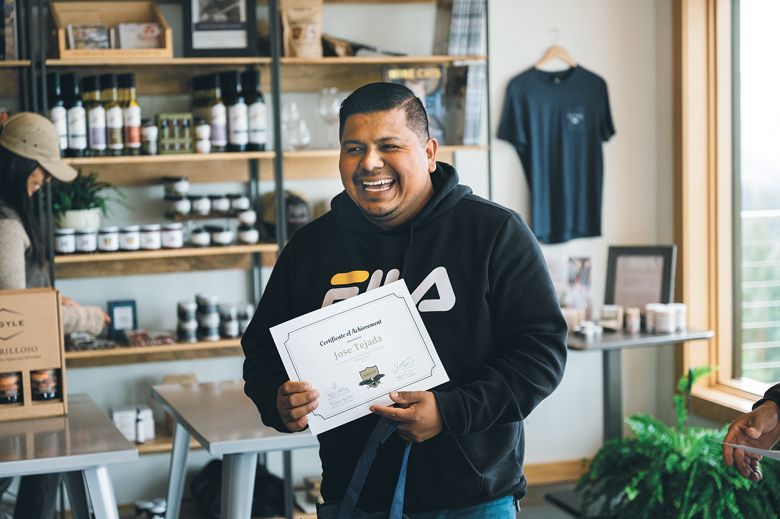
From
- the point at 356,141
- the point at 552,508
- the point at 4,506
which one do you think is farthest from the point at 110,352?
the point at 356,141

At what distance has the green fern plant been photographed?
3604 mm

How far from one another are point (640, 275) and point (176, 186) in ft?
6.49

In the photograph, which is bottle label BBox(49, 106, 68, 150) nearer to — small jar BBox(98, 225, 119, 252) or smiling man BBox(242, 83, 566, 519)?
small jar BBox(98, 225, 119, 252)

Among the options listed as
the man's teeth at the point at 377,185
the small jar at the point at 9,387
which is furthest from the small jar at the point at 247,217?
the man's teeth at the point at 377,185

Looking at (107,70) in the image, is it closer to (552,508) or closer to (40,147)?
(40,147)

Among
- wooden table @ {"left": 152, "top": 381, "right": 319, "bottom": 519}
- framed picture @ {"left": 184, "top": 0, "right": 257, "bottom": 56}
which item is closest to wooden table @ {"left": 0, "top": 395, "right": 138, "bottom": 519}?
wooden table @ {"left": 152, "top": 381, "right": 319, "bottom": 519}

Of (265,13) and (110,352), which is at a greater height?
(265,13)

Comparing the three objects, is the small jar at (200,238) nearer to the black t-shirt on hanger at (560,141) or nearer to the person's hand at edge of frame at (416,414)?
the black t-shirt on hanger at (560,141)

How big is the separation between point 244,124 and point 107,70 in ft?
1.96

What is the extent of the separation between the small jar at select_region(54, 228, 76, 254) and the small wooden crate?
26.5 inches

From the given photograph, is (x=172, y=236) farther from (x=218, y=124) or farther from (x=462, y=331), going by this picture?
(x=462, y=331)

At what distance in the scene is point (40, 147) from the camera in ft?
10.9

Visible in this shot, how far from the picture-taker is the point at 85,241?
13.5 ft
